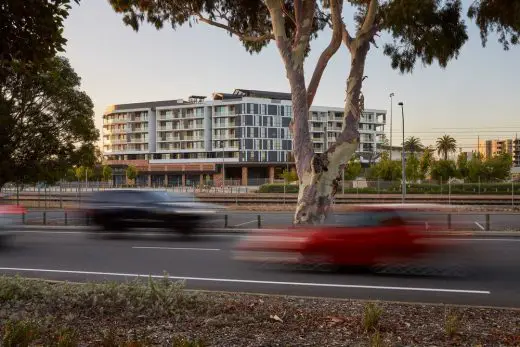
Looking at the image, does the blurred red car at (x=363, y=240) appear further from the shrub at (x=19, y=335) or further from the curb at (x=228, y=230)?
the shrub at (x=19, y=335)

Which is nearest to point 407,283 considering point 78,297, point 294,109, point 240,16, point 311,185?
point 78,297

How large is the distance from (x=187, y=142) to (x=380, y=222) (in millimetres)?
97043

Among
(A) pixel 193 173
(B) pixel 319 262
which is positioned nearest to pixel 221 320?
(B) pixel 319 262

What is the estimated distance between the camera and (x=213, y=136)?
103188 millimetres

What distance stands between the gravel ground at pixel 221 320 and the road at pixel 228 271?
162 cm

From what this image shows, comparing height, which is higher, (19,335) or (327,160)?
Result: (327,160)

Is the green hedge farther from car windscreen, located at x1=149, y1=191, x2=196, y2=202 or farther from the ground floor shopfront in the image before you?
the ground floor shopfront

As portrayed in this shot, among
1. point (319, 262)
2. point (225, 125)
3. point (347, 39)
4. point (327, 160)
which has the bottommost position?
point (319, 262)

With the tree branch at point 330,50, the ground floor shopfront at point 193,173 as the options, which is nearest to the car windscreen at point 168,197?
the tree branch at point 330,50

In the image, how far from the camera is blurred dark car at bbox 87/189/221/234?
17703 millimetres

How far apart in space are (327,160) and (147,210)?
619cm

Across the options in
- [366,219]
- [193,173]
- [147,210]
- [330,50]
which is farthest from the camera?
[193,173]

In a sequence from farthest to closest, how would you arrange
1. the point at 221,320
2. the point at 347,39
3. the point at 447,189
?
the point at 447,189, the point at 347,39, the point at 221,320

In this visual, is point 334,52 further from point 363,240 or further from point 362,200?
point 362,200
